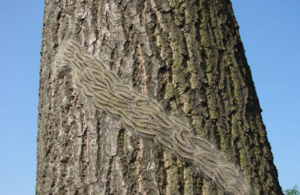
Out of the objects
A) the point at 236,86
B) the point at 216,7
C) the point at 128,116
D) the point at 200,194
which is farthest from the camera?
the point at 216,7

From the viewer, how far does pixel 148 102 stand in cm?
164

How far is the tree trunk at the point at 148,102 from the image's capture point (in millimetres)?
1564

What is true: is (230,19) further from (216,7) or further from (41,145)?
(41,145)

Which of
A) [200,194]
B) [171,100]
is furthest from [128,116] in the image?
[200,194]

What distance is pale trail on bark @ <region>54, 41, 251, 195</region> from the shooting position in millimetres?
1597

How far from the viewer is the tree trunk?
61.6 inches

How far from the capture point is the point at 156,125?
64.7 inches

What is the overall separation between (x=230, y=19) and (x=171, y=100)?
2.22ft

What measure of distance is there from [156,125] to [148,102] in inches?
4.2

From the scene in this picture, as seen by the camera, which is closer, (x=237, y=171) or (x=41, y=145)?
(x=237, y=171)

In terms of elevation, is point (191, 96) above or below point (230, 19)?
below

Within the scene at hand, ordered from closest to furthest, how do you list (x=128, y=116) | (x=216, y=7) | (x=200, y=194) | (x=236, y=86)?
(x=200, y=194), (x=128, y=116), (x=236, y=86), (x=216, y=7)

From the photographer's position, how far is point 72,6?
1.88 m

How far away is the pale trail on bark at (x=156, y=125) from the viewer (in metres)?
1.60
